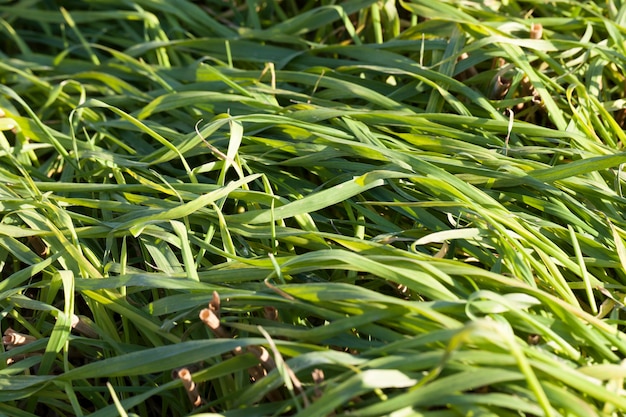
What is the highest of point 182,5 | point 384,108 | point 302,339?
point 182,5

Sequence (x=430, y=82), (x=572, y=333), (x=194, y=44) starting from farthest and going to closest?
(x=194, y=44) < (x=430, y=82) < (x=572, y=333)

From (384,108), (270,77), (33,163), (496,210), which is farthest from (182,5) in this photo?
(496,210)

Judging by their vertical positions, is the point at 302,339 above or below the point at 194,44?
below

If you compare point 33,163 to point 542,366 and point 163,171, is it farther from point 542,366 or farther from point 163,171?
point 542,366

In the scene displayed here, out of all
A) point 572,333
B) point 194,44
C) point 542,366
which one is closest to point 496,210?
point 572,333

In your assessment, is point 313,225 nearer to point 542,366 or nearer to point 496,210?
point 496,210

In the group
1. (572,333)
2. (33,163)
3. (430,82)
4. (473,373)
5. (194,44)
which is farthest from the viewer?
(194,44)

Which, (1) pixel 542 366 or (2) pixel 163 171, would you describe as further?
(2) pixel 163 171
